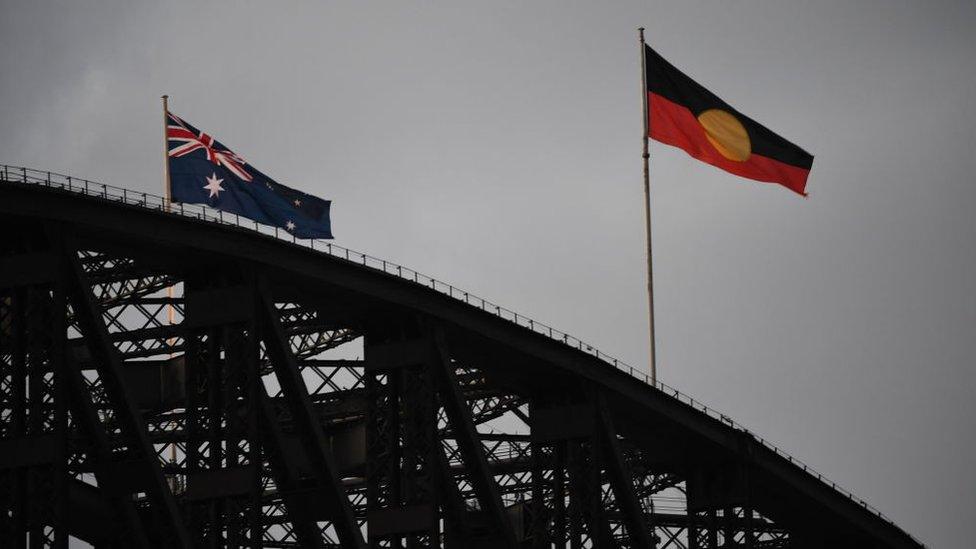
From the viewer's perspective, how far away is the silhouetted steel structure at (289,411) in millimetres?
66188

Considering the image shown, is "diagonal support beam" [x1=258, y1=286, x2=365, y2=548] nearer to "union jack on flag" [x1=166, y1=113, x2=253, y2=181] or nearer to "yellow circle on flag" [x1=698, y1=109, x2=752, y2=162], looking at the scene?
"union jack on flag" [x1=166, y1=113, x2=253, y2=181]

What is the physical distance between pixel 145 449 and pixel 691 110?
33.1 m

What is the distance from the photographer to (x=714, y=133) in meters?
90.9

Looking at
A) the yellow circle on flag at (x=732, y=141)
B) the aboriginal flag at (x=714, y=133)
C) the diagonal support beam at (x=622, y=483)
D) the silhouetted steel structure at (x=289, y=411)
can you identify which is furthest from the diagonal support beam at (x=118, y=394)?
the yellow circle on flag at (x=732, y=141)

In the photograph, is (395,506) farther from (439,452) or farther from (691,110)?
(691,110)

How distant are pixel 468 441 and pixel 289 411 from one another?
6803mm

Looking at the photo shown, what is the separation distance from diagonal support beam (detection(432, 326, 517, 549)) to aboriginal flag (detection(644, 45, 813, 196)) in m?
17.9

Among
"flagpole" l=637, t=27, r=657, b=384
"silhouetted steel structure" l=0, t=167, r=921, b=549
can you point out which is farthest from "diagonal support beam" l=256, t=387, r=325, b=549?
"flagpole" l=637, t=27, r=657, b=384

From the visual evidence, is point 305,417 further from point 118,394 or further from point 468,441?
point 468,441

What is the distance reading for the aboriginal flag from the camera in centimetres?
9075

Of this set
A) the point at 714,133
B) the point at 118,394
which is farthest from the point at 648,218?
the point at 118,394

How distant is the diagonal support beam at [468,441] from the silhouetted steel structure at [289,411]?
3.0 inches

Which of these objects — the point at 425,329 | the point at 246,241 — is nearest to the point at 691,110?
the point at 425,329

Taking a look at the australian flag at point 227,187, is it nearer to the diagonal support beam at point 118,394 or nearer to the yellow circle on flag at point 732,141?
the diagonal support beam at point 118,394
